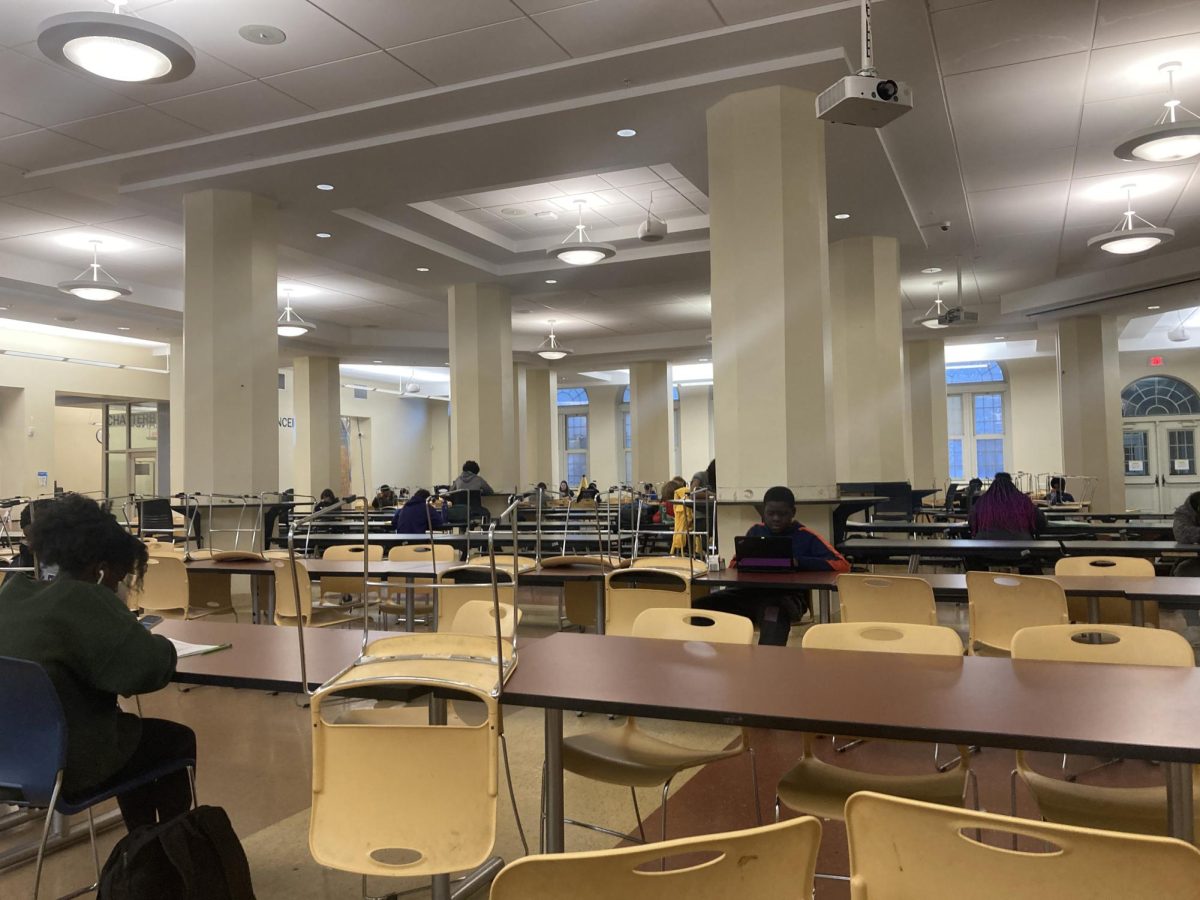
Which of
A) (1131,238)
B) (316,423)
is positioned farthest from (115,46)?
(316,423)

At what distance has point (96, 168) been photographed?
7.07m

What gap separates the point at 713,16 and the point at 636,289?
7.02 m

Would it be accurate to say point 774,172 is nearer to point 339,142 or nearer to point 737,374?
point 737,374

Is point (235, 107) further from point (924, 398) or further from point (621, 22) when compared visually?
point (924, 398)

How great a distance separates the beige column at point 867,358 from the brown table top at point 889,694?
7.13 m

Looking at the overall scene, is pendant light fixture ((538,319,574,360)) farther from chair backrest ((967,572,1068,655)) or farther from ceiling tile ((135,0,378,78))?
chair backrest ((967,572,1068,655))

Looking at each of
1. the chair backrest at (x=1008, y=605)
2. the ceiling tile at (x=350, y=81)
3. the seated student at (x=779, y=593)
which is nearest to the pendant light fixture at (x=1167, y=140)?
the seated student at (x=779, y=593)

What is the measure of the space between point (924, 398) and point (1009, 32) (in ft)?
34.7

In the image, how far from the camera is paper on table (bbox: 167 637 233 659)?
2572 mm

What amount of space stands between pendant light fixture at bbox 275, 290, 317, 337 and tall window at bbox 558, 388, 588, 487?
1251cm

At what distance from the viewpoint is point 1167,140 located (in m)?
5.91

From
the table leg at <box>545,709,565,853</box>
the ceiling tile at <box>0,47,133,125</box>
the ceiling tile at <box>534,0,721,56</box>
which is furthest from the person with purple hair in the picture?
the ceiling tile at <box>0,47,133,125</box>

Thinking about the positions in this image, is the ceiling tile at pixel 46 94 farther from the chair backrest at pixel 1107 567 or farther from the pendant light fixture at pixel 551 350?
the pendant light fixture at pixel 551 350

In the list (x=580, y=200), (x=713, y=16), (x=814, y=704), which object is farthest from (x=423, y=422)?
(x=814, y=704)
